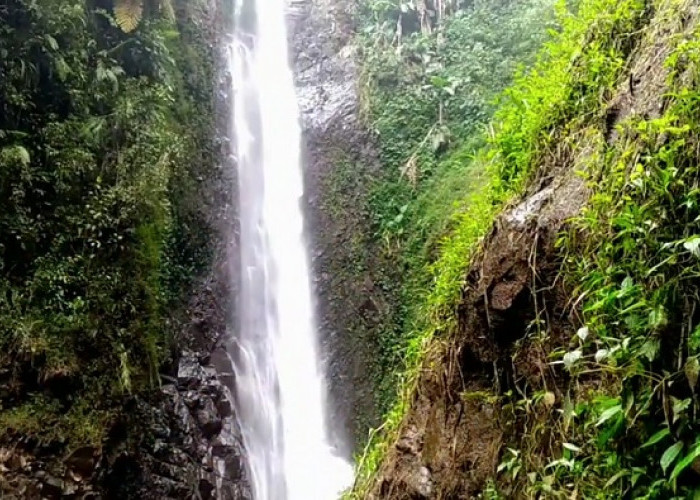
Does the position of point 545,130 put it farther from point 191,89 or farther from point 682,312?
point 191,89

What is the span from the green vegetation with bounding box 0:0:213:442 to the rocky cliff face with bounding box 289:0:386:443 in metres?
3.31

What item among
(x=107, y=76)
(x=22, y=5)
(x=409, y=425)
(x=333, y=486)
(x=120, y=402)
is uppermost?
(x=22, y=5)

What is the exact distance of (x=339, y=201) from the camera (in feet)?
38.4

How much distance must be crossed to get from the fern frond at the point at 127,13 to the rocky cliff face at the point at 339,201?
5.05 m

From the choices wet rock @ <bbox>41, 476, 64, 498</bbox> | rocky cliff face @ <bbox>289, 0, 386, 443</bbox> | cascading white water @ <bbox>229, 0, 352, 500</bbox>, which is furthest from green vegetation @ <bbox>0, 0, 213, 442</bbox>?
rocky cliff face @ <bbox>289, 0, 386, 443</bbox>

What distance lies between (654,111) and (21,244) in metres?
6.26

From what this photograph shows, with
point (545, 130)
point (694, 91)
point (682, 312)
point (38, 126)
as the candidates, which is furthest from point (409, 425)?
point (38, 126)

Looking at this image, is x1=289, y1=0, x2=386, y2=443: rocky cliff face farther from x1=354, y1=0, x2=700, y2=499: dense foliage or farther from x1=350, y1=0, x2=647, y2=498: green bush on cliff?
x1=354, y1=0, x2=700, y2=499: dense foliage

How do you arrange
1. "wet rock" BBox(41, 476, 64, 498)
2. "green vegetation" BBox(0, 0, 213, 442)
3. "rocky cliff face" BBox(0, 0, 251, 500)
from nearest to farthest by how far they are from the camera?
"wet rock" BBox(41, 476, 64, 498), "rocky cliff face" BBox(0, 0, 251, 500), "green vegetation" BBox(0, 0, 213, 442)

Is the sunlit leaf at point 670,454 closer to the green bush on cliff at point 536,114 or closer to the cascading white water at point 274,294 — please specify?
the green bush on cliff at point 536,114

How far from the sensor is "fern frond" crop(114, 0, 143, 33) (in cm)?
784

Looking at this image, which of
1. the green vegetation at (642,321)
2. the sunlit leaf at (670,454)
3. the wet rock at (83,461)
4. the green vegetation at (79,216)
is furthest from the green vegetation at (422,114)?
the sunlit leaf at (670,454)

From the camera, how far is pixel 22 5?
6.85 meters

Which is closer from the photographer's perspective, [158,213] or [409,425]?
[409,425]
